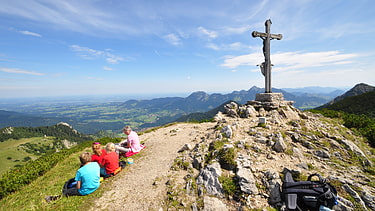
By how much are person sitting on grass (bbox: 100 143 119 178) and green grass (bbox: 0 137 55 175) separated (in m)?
112

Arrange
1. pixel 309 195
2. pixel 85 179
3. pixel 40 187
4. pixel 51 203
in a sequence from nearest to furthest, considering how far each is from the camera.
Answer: pixel 309 195, pixel 51 203, pixel 85 179, pixel 40 187

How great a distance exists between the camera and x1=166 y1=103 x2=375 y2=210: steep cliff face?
20.7 feet

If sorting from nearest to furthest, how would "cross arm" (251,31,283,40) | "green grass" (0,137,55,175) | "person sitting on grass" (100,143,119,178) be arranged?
"person sitting on grass" (100,143,119,178) < "cross arm" (251,31,283,40) < "green grass" (0,137,55,175)

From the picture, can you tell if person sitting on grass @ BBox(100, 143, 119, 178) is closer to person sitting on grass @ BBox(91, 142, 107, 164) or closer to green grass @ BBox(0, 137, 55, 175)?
person sitting on grass @ BBox(91, 142, 107, 164)

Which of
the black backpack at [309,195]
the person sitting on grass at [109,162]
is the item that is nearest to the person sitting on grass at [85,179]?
the person sitting on grass at [109,162]

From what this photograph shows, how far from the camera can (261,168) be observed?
7.58 metres

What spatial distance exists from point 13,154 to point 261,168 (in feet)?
511

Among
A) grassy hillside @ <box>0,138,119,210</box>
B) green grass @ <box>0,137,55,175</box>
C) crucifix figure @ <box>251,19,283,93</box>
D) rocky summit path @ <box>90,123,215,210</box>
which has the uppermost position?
crucifix figure @ <box>251,19,283,93</box>

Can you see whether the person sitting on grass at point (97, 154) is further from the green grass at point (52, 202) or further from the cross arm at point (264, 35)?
the cross arm at point (264, 35)

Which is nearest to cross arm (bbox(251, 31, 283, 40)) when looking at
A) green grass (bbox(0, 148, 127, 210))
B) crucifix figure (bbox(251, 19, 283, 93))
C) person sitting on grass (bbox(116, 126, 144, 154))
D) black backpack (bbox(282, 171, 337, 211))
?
crucifix figure (bbox(251, 19, 283, 93))

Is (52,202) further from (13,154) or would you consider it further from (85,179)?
(13,154)

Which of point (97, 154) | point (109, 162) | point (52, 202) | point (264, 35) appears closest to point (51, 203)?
point (52, 202)

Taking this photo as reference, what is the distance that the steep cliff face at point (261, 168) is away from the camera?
6301 mm

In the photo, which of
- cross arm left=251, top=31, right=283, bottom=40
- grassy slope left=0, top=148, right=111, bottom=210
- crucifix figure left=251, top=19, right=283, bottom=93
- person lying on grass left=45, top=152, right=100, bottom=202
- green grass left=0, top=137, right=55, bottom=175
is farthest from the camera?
green grass left=0, top=137, right=55, bottom=175
